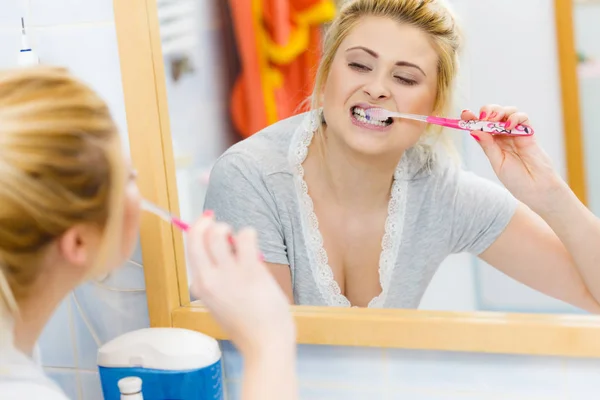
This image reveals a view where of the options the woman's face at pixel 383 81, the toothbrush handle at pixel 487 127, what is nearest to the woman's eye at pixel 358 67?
the woman's face at pixel 383 81

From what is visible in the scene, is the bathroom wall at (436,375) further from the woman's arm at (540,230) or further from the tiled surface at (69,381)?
the tiled surface at (69,381)

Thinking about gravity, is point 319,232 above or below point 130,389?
above

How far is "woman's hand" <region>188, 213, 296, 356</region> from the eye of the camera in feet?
2.21

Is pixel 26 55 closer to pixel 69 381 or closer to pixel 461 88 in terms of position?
pixel 69 381

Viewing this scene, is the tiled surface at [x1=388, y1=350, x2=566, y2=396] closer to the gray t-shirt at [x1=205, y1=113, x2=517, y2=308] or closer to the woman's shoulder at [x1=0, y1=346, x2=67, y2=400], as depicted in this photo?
the gray t-shirt at [x1=205, y1=113, x2=517, y2=308]

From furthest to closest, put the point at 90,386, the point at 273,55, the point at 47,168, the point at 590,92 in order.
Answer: the point at 90,386
the point at 273,55
the point at 590,92
the point at 47,168

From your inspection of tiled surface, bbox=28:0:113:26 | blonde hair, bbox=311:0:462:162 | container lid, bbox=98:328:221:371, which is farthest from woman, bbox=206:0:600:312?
tiled surface, bbox=28:0:113:26

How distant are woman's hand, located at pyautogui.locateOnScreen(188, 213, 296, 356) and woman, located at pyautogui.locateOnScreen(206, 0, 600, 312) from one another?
329mm

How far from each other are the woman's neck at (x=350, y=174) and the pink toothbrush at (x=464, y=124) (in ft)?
0.20

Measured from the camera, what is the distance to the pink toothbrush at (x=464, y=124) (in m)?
0.92

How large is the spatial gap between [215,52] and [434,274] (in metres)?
0.41

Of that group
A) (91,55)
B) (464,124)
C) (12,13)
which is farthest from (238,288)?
(12,13)

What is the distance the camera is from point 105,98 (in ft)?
3.48

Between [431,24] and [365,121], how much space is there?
14 cm
